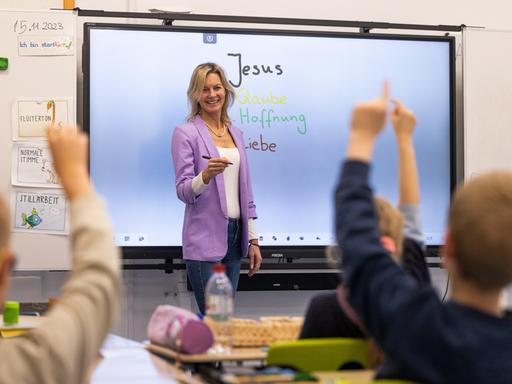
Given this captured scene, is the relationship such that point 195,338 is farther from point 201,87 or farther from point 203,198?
point 201,87

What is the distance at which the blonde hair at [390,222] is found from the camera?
1966mm

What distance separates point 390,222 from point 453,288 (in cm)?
56

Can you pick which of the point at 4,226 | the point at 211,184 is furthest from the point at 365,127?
the point at 211,184

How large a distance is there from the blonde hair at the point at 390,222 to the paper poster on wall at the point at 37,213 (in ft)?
10.7

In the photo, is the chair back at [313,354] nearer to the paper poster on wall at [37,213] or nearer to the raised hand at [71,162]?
the raised hand at [71,162]

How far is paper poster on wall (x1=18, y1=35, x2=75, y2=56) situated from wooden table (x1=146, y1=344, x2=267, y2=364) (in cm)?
295

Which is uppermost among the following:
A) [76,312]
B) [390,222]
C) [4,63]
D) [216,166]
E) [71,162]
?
[4,63]

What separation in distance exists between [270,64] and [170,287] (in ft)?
4.86

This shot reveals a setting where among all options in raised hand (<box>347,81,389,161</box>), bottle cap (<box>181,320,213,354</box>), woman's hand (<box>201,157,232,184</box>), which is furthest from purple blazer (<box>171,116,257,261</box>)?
raised hand (<box>347,81,389,161</box>)

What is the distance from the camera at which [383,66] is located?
5.40 meters

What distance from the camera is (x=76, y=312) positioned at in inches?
47.3

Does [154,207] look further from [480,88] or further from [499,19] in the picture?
[499,19]

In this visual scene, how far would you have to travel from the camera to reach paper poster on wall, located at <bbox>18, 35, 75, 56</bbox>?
16.3ft

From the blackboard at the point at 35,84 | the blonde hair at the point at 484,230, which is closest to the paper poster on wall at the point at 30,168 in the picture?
the blackboard at the point at 35,84
